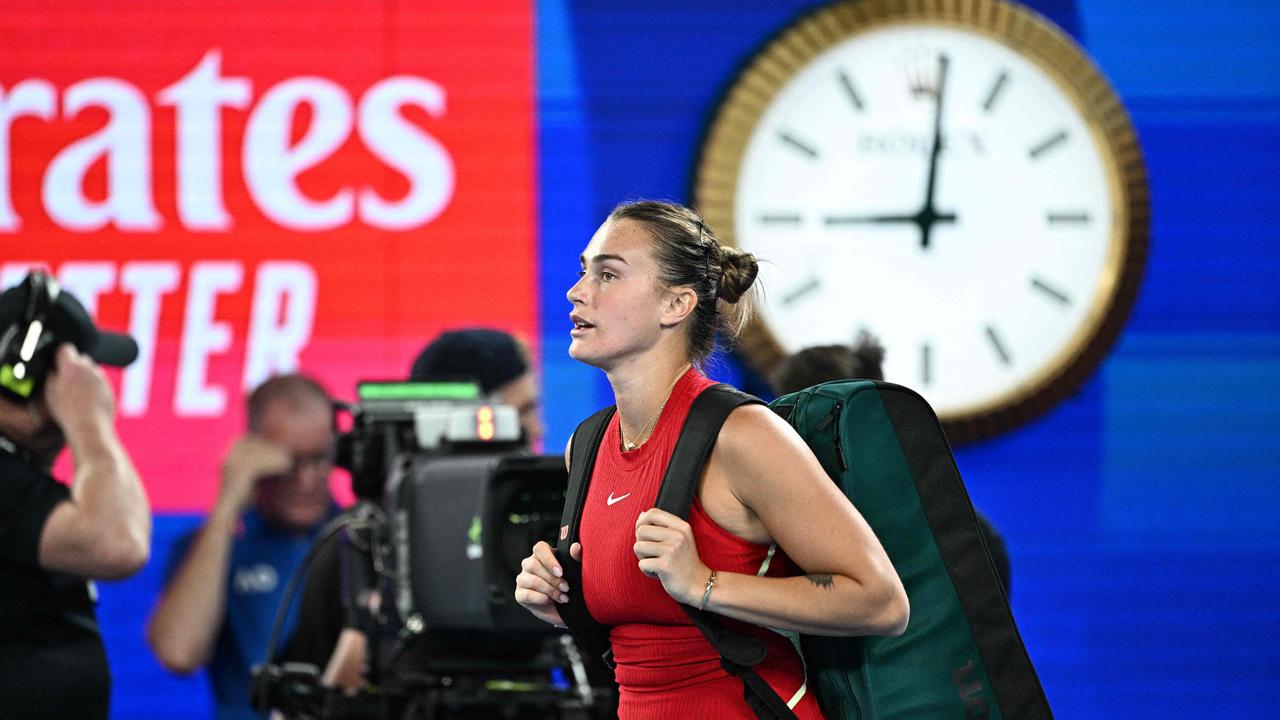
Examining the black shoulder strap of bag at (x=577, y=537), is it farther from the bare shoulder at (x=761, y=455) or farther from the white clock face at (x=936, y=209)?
the white clock face at (x=936, y=209)

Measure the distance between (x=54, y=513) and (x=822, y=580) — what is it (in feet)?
4.61

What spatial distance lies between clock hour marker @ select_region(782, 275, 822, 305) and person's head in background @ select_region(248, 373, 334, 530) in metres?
1.23

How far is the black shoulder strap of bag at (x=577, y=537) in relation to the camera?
184cm

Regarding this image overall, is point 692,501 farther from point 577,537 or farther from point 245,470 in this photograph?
point 245,470

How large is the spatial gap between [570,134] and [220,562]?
1.47m

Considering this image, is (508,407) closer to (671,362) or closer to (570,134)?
(671,362)

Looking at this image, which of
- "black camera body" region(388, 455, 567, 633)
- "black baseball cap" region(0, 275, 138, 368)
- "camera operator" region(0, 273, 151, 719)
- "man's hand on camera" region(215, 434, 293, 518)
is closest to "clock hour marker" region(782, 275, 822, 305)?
"man's hand on camera" region(215, 434, 293, 518)

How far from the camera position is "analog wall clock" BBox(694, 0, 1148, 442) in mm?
3914

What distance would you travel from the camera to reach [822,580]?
5.46 feet

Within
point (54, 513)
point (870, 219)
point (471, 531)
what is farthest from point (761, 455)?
point (870, 219)

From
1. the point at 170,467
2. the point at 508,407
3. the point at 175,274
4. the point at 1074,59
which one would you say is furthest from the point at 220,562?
the point at 1074,59

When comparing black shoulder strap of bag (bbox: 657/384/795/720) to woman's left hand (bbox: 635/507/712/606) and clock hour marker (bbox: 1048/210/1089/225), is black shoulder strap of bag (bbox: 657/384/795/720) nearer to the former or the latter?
woman's left hand (bbox: 635/507/712/606)

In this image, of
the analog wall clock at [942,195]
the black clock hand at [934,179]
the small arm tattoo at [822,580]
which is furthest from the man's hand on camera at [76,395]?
the black clock hand at [934,179]

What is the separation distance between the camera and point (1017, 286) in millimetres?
3932
